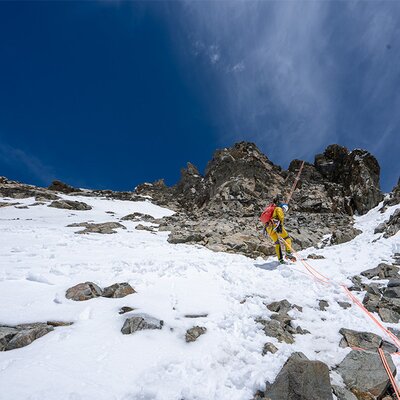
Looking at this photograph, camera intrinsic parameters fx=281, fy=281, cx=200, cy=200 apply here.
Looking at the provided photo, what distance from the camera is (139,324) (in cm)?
579

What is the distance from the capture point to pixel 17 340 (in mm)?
4898

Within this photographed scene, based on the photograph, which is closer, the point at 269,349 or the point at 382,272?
the point at 269,349

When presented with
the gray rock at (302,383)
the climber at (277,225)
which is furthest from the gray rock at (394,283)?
the gray rock at (302,383)

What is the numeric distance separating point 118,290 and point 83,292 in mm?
847

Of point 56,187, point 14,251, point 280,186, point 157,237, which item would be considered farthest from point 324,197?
point 56,187

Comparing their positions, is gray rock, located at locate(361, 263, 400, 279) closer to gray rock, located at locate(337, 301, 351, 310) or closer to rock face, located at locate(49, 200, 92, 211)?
gray rock, located at locate(337, 301, 351, 310)

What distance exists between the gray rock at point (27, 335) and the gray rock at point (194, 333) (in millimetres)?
2663

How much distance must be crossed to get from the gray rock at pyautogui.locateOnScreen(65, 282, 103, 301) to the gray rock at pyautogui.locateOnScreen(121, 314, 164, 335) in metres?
1.62

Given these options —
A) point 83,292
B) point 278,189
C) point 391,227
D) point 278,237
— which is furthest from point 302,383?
point 278,189

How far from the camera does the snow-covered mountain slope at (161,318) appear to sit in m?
4.28

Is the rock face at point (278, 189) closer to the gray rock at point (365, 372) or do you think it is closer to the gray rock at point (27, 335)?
the gray rock at point (27, 335)

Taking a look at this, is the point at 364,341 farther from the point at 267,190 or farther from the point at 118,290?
the point at 267,190

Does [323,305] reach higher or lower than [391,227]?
lower

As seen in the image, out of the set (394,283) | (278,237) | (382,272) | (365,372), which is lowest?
(365,372)
